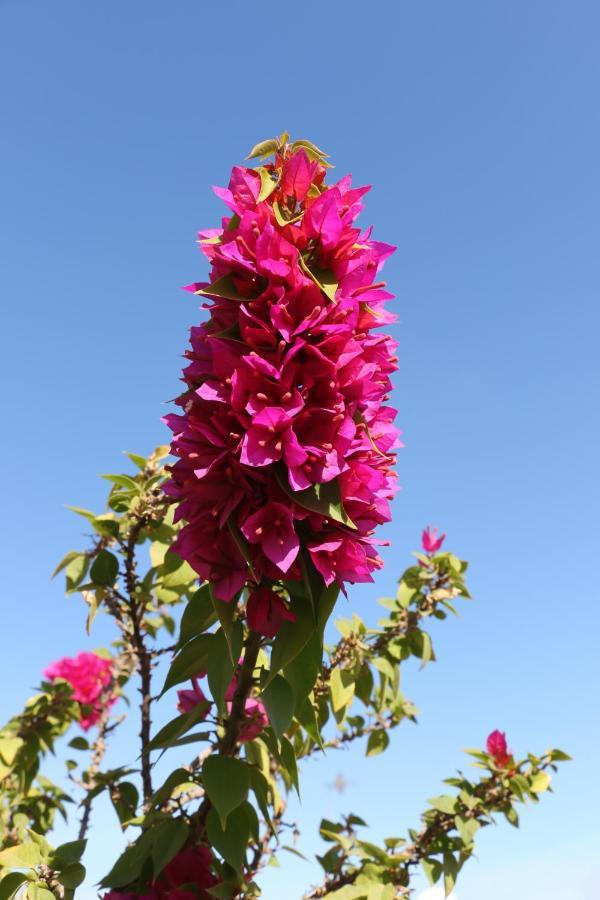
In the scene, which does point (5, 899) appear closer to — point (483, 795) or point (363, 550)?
point (363, 550)

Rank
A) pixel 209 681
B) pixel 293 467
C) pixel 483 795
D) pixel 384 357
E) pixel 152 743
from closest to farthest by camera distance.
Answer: pixel 293 467, pixel 209 681, pixel 384 357, pixel 152 743, pixel 483 795

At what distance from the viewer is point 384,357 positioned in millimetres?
1553

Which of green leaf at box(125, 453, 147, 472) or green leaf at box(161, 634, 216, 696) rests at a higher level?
green leaf at box(125, 453, 147, 472)

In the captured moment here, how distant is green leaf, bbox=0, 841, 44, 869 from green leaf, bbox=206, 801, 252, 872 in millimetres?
398

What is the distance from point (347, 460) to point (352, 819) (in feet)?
6.36

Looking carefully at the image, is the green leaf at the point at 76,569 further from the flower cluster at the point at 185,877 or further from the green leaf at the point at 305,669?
the green leaf at the point at 305,669

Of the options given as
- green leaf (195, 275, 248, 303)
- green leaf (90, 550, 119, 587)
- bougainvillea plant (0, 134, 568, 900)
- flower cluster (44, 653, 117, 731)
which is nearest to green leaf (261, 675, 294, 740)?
bougainvillea plant (0, 134, 568, 900)

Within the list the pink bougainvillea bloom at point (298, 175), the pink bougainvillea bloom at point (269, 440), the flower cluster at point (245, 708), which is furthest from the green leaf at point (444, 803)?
the pink bougainvillea bloom at point (298, 175)

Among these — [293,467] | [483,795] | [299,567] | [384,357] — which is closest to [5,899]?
[299,567]

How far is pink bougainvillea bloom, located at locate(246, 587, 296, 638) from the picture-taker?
141cm

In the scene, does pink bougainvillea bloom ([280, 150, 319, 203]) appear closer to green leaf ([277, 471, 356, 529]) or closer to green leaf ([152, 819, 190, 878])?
green leaf ([277, 471, 356, 529])

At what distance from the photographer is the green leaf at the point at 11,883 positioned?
1550mm

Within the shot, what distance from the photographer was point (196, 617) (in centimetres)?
158

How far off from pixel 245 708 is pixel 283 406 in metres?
0.83
